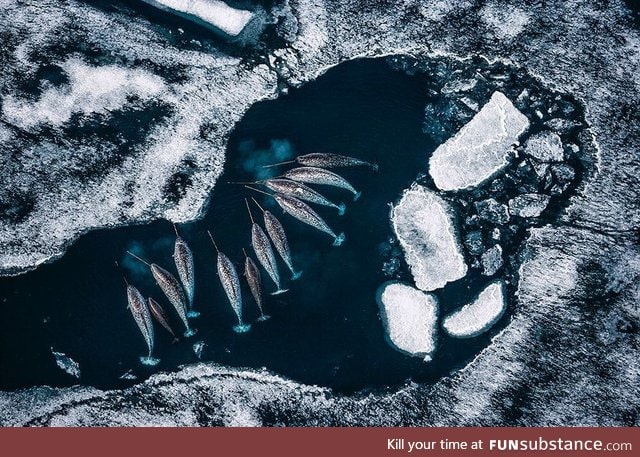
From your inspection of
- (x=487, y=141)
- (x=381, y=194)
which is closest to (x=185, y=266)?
(x=381, y=194)

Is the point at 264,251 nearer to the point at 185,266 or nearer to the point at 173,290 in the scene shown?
the point at 185,266

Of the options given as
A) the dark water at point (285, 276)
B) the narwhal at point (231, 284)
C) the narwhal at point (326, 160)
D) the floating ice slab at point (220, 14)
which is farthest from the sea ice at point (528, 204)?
the floating ice slab at point (220, 14)

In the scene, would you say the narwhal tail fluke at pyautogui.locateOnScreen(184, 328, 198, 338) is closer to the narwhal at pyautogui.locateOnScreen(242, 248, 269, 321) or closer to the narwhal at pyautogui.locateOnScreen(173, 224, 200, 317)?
the narwhal at pyautogui.locateOnScreen(173, 224, 200, 317)

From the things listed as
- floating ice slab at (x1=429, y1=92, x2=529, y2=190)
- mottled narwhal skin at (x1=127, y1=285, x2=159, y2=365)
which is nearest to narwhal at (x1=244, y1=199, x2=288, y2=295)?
mottled narwhal skin at (x1=127, y1=285, x2=159, y2=365)

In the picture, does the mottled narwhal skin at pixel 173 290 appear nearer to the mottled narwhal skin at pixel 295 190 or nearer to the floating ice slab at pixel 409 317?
the mottled narwhal skin at pixel 295 190

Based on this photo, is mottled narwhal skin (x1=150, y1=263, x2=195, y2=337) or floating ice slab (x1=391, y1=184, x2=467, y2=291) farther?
mottled narwhal skin (x1=150, y1=263, x2=195, y2=337)

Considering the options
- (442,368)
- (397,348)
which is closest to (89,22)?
(397,348)

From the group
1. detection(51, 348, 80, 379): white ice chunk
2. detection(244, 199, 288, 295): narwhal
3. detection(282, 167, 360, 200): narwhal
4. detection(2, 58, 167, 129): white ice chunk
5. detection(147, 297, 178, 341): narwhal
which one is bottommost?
detection(51, 348, 80, 379): white ice chunk
